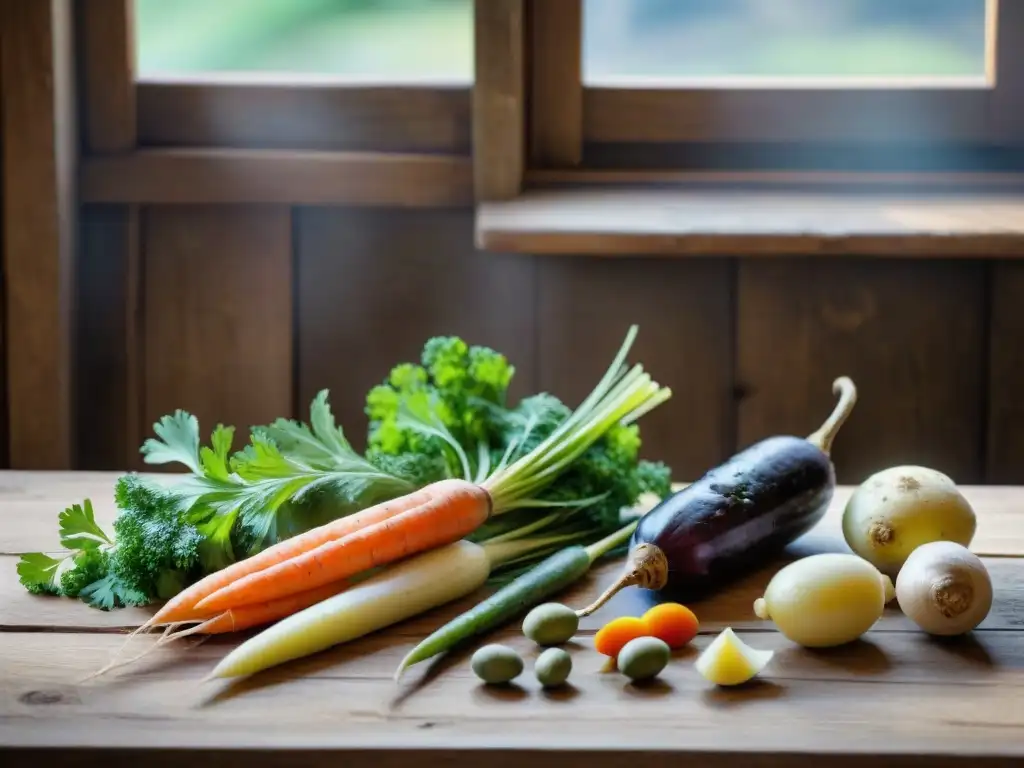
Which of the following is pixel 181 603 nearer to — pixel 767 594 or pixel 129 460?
pixel 767 594

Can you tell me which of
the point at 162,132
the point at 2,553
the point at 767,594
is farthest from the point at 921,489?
the point at 162,132

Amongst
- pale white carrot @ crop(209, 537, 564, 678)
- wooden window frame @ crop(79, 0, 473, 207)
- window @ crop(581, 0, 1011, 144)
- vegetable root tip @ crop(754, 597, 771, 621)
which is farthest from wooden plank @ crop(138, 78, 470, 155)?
vegetable root tip @ crop(754, 597, 771, 621)

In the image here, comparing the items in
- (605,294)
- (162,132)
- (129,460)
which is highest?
(162,132)

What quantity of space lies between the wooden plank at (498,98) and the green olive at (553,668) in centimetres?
93

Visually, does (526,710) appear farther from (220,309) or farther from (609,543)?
(220,309)

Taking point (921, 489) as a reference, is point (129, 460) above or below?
below

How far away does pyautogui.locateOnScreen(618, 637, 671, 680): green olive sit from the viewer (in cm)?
88

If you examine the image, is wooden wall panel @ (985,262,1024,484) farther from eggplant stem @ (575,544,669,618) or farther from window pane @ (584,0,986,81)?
eggplant stem @ (575,544,669,618)

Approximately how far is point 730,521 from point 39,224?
44.3 inches

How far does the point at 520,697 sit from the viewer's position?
2.83 ft

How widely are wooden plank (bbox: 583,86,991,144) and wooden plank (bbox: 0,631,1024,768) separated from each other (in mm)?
985

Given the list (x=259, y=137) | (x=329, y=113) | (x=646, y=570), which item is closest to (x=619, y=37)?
(x=329, y=113)

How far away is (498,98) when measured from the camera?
1662 millimetres

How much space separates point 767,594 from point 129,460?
1152 millimetres
